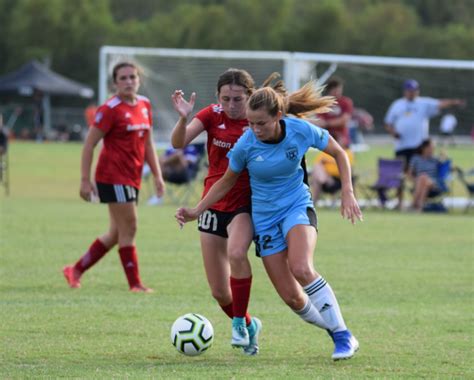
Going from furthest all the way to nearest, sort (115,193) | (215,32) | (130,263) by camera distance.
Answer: (215,32), (130,263), (115,193)

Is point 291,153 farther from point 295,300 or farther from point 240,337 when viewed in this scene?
point 240,337

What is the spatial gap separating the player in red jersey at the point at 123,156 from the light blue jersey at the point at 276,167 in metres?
2.94

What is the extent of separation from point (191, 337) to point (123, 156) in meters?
3.14

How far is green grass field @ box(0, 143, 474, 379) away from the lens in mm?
6461

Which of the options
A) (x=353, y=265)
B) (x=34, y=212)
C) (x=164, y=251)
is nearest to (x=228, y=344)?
(x=353, y=265)

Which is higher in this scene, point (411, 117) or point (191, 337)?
point (191, 337)

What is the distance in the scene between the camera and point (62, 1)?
66500 mm

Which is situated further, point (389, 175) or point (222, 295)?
point (389, 175)

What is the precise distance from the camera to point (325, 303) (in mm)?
6539

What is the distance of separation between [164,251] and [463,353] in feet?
21.1

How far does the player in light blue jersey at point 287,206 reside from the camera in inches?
256

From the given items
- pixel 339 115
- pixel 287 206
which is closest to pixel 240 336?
pixel 287 206

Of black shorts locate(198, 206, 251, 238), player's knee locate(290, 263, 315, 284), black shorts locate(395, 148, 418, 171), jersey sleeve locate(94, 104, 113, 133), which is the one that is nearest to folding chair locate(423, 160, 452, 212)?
black shorts locate(395, 148, 418, 171)

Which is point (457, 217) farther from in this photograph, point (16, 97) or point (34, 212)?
point (16, 97)
